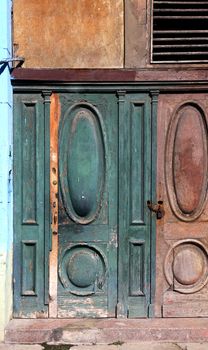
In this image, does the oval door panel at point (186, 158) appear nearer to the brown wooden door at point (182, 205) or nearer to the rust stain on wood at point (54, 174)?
the brown wooden door at point (182, 205)

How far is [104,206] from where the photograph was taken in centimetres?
511

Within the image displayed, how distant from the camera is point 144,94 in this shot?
5066 millimetres

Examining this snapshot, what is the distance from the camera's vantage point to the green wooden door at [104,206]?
5.08 metres

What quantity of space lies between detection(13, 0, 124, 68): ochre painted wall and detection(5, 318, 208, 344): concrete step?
8.04ft

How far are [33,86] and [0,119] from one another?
1.66 ft

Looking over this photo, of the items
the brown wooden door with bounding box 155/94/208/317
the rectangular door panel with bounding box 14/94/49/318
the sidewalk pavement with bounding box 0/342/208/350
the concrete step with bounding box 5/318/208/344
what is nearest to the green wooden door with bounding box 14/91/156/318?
the rectangular door panel with bounding box 14/94/49/318

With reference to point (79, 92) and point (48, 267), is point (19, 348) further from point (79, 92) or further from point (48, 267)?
point (79, 92)

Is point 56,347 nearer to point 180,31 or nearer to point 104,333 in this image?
point 104,333

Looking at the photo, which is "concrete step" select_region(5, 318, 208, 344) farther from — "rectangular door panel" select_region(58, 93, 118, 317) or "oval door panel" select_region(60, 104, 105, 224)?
"oval door panel" select_region(60, 104, 105, 224)

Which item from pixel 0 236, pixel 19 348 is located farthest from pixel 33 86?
pixel 19 348

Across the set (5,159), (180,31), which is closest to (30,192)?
(5,159)

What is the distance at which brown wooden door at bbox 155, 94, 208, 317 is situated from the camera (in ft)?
16.8

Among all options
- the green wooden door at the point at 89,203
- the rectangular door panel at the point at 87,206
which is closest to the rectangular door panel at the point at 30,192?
the green wooden door at the point at 89,203

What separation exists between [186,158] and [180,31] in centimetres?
121
